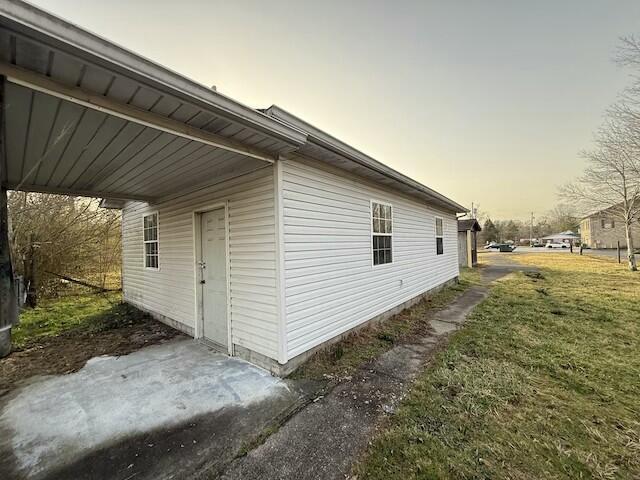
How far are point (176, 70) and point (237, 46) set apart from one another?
411cm

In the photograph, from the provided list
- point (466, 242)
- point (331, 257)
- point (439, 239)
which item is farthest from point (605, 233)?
point (331, 257)

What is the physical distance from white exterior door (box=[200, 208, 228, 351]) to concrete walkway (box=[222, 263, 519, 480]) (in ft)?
6.97

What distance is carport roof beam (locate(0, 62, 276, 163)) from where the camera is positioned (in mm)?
1575

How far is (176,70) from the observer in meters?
1.84

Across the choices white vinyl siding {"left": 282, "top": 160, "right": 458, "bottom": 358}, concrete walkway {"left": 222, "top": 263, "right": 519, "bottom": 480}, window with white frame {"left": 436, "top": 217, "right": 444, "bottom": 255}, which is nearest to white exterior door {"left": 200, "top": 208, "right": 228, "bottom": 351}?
white vinyl siding {"left": 282, "top": 160, "right": 458, "bottom": 358}

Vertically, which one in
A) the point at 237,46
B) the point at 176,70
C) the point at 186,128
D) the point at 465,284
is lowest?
the point at 465,284

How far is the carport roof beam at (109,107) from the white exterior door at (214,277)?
1784 mm

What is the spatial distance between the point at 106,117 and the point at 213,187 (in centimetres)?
211

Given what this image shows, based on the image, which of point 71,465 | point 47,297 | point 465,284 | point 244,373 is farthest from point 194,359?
point 465,284

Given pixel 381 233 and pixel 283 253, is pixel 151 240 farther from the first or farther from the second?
pixel 381 233

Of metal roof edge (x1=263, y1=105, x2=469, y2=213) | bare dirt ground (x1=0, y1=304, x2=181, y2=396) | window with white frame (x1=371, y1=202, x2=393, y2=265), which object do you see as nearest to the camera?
metal roof edge (x1=263, y1=105, x2=469, y2=213)

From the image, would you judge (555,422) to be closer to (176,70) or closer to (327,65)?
(176,70)

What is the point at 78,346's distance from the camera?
4562 mm

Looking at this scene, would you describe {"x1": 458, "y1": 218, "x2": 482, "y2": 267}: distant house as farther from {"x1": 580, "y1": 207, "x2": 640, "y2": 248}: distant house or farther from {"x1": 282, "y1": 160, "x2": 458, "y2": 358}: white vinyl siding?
{"x1": 580, "y1": 207, "x2": 640, "y2": 248}: distant house
